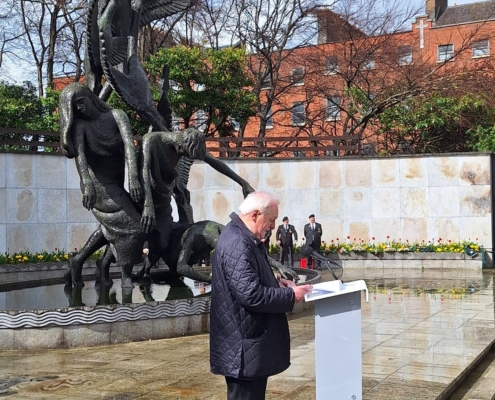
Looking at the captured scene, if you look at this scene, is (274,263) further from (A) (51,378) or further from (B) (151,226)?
(A) (51,378)

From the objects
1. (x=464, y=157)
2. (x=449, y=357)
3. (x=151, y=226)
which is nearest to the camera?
(x=449, y=357)

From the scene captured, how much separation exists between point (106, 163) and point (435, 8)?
3560 centimetres

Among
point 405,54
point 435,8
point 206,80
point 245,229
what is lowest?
point 245,229

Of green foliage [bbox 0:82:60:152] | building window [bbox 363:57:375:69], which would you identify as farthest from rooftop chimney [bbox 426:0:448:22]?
green foliage [bbox 0:82:60:152]

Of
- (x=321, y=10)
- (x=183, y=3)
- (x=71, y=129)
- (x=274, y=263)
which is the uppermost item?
(x=321, y=10)

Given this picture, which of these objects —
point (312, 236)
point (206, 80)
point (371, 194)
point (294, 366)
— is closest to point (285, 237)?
point (312, 236)

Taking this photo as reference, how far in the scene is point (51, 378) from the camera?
19.6 feet

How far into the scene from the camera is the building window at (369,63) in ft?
89.2

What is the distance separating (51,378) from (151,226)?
8.38ft

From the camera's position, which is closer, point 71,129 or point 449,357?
point 449,357

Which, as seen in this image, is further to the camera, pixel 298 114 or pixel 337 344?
pixel 298 114

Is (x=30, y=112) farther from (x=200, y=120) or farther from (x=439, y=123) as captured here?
(x=439, y=123)

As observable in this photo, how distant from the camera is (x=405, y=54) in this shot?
1106 inches

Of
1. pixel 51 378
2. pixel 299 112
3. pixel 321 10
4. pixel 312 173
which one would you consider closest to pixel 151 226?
pixel 51 378
